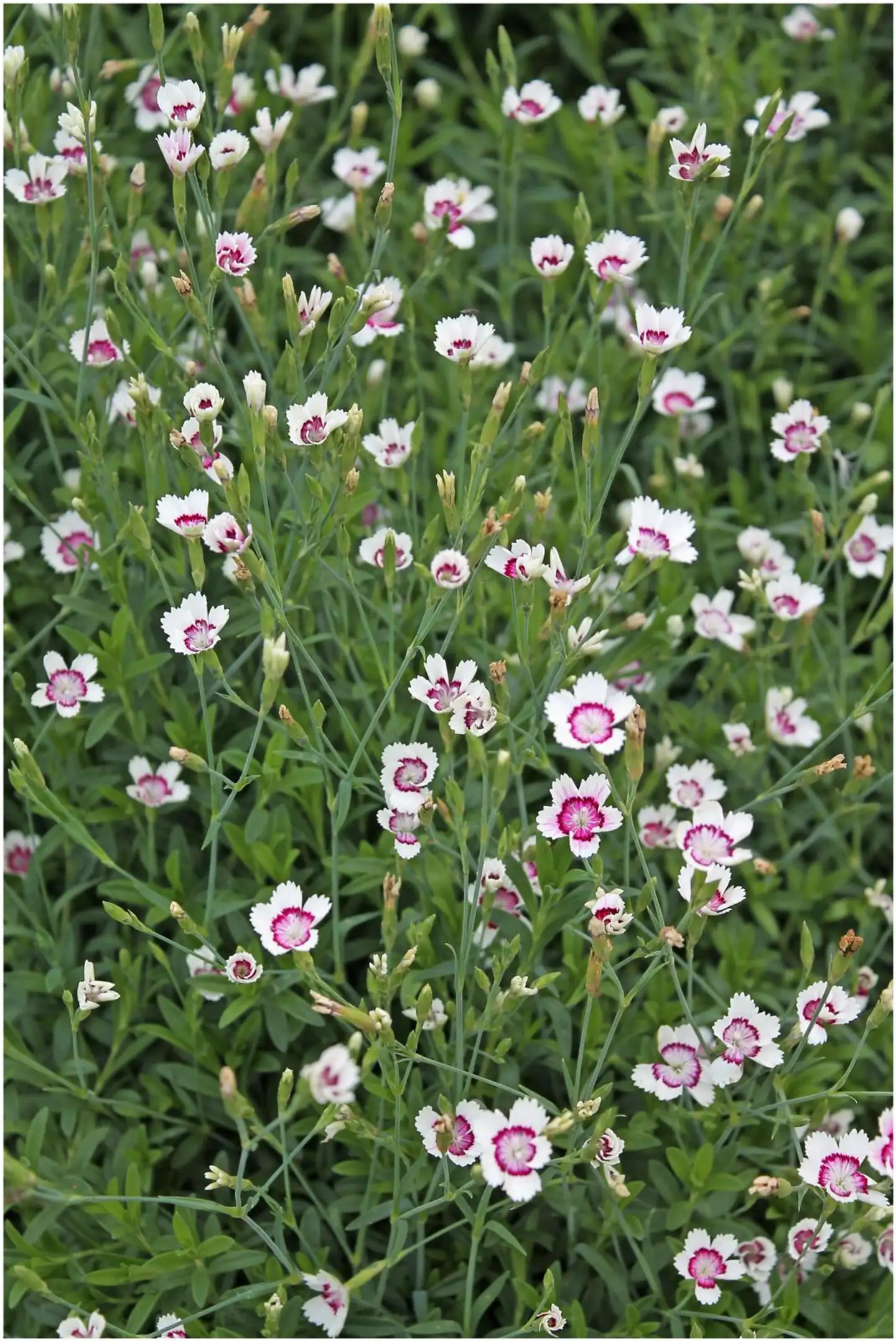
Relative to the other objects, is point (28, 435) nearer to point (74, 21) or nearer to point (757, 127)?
point (74, 21)

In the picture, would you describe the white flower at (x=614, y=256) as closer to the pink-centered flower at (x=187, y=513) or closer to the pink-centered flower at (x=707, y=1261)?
the pink-centered flower at (x=187, y=513)

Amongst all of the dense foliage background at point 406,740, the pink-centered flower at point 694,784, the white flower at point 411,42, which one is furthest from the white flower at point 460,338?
the white flower at point 411,42

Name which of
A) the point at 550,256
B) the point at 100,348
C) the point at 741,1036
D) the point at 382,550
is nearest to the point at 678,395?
the point at 550,256

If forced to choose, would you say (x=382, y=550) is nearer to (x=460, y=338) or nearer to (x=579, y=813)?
(x=460, y=338)

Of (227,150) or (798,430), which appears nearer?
(227,150)

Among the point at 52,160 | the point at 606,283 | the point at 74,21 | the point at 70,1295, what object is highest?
the point at 74,21

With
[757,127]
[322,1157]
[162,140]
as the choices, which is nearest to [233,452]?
[162,140]
